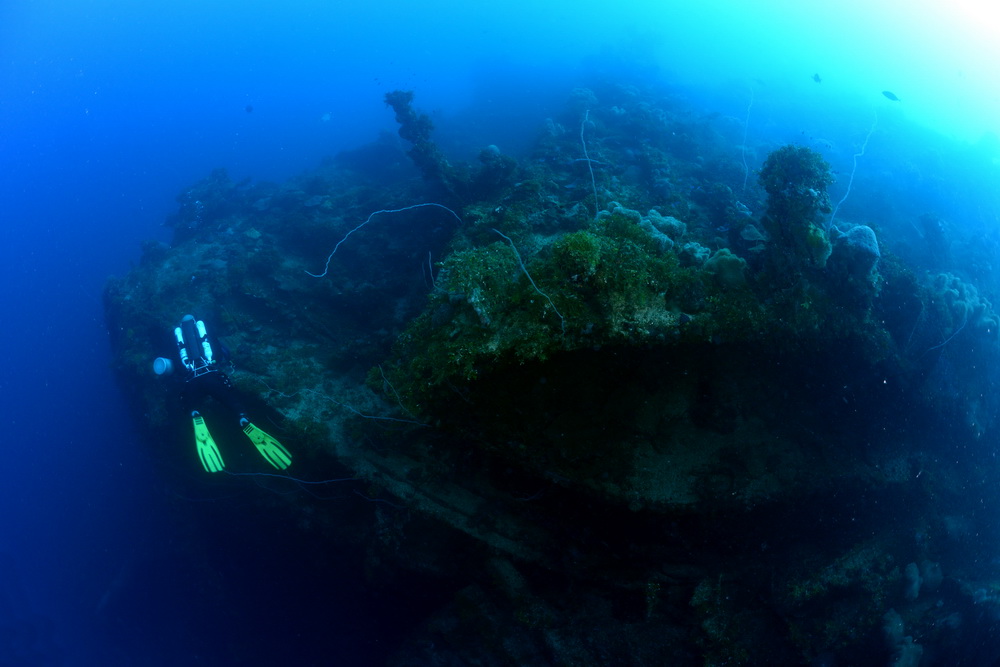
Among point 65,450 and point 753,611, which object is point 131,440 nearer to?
point 65,450

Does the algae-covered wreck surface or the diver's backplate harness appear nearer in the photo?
the algae-covered wreck surface

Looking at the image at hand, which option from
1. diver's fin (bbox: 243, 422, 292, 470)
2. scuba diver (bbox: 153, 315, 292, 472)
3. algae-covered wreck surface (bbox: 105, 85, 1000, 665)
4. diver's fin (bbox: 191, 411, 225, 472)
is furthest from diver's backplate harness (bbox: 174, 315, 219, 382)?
diver's fin (bbox: 243, 422, 292, 470)

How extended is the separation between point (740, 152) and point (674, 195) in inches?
333

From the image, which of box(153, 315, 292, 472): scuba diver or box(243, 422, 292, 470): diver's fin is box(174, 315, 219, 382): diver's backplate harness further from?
box(243, 422, 292, 470): diver's fin

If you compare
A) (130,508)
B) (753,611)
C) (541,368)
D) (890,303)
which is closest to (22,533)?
(130,508)

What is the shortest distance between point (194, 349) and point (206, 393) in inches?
37.7

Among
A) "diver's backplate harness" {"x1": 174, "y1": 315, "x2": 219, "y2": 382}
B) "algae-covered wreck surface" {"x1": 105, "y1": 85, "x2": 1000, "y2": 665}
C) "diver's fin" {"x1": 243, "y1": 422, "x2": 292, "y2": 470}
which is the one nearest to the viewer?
"algae-covered wreck surface" {"x1": 105, "y1": 85, "x2": 1000, "y2": 665}

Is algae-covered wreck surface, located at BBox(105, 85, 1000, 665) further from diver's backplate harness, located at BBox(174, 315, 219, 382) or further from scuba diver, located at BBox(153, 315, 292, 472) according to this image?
diver's backplate harness, located at BBox(174, 315, 219, 382)

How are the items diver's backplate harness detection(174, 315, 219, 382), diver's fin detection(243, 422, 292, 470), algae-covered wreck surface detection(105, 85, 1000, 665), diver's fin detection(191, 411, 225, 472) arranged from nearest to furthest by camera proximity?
algae-covered wreck surface detection(105, 85, 1000, 665) < diver's fin detection(243, 422, 292, 470) < diver's fin detection(191, 411, 225, 472) < diver's backplate harness detection(174, 315, 219, 382)

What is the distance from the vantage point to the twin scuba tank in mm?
8414

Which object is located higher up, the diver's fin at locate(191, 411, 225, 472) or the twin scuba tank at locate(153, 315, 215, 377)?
the twin scuba tank at locate(153, 315, 215, 377)

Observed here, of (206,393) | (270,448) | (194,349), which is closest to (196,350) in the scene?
(194,349)

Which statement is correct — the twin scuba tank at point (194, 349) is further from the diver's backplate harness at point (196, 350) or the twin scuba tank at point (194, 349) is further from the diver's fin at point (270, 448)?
the diver's fin at point (270, 448)

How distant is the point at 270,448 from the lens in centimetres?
767
